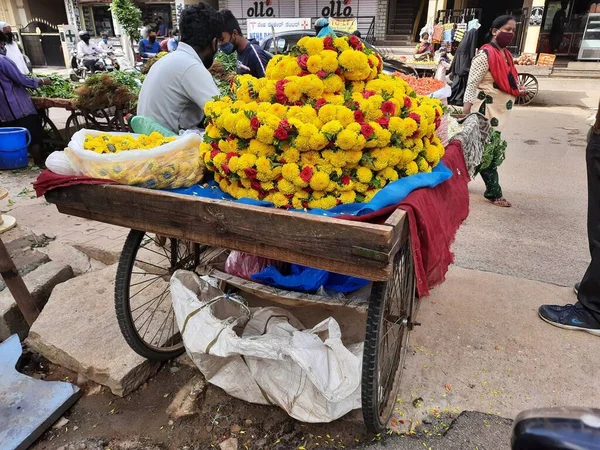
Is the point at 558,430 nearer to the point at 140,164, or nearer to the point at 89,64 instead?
the point at 140,164

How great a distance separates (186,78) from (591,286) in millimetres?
2817

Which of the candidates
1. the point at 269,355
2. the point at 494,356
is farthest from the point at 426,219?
the point at 494,356

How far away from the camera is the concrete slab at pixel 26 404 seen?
6.56ft

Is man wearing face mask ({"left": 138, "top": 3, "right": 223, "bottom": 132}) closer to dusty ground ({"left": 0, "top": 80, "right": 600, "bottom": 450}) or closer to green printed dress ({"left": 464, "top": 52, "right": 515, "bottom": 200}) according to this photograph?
dusty ground ({"left": 0, "top": 80, "right": 600, "bottom": 450})

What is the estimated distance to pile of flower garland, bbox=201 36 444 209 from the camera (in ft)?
5.83

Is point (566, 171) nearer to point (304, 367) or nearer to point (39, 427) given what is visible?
point (304, 367)

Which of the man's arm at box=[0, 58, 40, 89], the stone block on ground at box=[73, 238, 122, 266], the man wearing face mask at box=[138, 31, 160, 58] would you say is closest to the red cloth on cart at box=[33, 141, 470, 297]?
the stone block on ground at box=[73, 238, 122, 266]

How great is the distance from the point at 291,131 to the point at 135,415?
1.60 metres

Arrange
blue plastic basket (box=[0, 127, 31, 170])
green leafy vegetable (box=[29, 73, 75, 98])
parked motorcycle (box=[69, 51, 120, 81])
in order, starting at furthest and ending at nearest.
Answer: parked motorcycle (box=[69, 51, 120, 81])
green leafy vegetable (box=[29, 73, 75, 98])
blue plastic basket (box=[0, 127, 31, 170])

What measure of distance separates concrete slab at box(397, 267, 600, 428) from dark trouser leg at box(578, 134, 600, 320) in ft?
0.73

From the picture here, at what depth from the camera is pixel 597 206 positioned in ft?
8.32

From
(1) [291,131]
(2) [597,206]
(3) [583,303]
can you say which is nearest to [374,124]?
(1) [291,131]

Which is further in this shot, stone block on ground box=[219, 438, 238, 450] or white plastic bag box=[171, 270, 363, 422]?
stone block on ground box=[219, 438, 238, 450]

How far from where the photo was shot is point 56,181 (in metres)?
1.86
